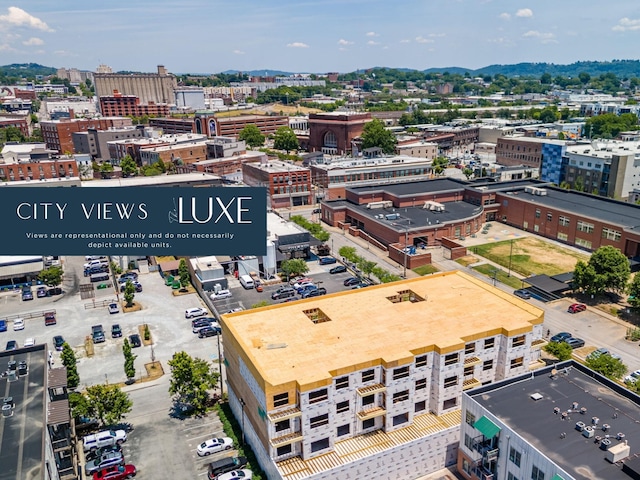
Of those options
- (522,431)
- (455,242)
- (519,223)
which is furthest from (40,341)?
(519,223)

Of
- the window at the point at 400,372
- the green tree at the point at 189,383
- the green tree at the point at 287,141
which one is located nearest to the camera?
the window at the point at 400,372

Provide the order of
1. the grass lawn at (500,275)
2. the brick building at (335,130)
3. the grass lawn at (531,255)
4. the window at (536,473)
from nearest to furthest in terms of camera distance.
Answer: the window at (536,473), the grass lawn at (500,275), the grass lawn at (531,255), the brick building at (335,130)

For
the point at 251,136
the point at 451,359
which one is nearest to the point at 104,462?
the point at 451,359

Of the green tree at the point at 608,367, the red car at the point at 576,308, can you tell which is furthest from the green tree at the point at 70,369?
the red car at the point at 576,308

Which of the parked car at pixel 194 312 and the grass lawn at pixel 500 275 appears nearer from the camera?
the parked car at pixel 194 312

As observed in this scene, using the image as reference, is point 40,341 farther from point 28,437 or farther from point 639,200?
point 639,200

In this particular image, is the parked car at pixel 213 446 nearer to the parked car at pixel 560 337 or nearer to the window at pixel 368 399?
the window at pixel 368 399

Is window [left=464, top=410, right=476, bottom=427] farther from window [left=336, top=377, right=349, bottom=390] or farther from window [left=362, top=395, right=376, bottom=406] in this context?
window [left=336, top=377, right=349, bottom=390]
